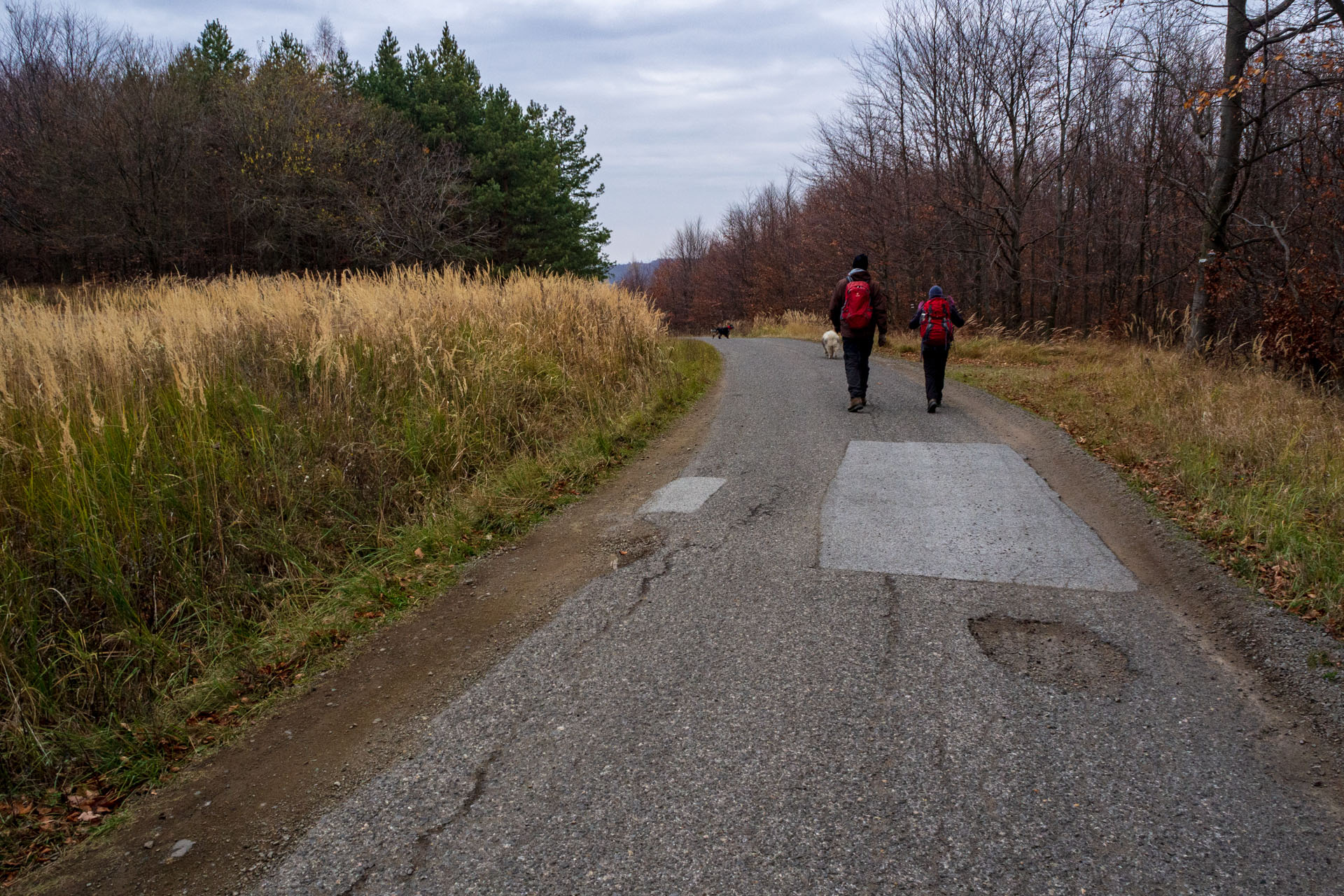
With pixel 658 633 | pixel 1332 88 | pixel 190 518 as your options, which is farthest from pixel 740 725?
pixel 1332 88

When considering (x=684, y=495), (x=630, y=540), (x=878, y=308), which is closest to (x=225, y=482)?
(x=630, y=540)

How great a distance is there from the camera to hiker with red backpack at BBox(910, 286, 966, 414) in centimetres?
968

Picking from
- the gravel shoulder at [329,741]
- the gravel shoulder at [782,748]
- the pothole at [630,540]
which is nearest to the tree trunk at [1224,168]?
the gravel shoulder at [782,748]

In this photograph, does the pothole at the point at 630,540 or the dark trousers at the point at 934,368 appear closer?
the pothole at the point at 630,540

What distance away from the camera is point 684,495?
648 cm

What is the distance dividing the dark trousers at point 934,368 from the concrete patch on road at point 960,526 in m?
2.54

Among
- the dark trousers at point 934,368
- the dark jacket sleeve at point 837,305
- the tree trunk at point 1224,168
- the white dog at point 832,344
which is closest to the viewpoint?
the dark trousers at point 934,368

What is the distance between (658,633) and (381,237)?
24.4 metres

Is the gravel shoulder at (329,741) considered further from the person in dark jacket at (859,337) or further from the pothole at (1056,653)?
the person in dark jacket at (859,337)

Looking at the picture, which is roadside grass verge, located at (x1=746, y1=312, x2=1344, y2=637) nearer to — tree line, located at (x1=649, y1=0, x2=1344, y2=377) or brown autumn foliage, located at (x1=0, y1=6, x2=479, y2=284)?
tree line, located at (x1=649, y1=0, x2=1344, y2=377)

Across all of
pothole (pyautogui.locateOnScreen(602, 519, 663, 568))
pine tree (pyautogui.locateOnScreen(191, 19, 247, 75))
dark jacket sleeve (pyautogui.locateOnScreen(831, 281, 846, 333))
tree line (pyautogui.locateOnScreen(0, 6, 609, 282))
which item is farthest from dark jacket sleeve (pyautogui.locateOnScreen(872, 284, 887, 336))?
pine tree (pyautogui.locateOnScreen(191, 19, 247, 75))

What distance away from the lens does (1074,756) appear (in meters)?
2.84

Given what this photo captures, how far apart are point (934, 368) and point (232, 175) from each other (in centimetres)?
2496

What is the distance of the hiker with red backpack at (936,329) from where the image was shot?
9680mm
